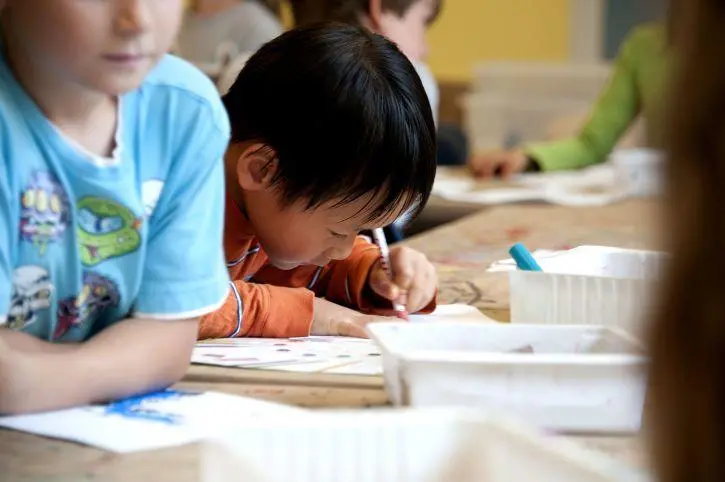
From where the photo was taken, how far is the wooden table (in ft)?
2.49

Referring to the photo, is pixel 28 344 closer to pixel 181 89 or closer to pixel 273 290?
pixel 181 89

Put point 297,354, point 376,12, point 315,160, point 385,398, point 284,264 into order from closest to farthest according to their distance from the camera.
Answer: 1. point 385,398
2. point 297,354
3. point 315,160
4. point 284,264
5. point 376,12

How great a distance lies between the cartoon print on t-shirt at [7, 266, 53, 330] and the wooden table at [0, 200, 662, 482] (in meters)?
0.11

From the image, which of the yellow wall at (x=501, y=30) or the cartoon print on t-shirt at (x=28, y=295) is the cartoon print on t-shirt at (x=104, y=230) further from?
the yellow wall at (x=501, y=30)

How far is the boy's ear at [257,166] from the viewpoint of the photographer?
1303 millimetres

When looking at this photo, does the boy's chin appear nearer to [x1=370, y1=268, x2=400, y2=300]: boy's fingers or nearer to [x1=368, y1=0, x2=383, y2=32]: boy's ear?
[x1=370, y1=268, x2=400, y2=300]: boy's fingers

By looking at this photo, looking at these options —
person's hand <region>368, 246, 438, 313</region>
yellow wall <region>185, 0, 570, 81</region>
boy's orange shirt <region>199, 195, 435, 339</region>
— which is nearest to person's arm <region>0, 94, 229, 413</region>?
boy's orange shirt <region>199, 195, 435, 339</region>

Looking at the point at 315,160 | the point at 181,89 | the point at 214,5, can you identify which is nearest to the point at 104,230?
the point at 181,89

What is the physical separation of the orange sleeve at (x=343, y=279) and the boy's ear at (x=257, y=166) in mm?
184

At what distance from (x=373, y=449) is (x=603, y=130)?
246cm

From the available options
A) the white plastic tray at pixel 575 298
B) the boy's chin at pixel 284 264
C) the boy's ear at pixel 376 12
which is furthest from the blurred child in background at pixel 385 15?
the white plastic tray at pixel 575 298

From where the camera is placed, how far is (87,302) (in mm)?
959

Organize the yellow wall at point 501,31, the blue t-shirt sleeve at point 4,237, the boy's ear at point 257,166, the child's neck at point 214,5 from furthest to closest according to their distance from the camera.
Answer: the yellow wall at point 501,31
the child's neck at point 214,5
the boy's ear at point 257,166
the blue t-shirt sleeve at point 4,237

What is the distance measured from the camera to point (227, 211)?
1.35 metres
